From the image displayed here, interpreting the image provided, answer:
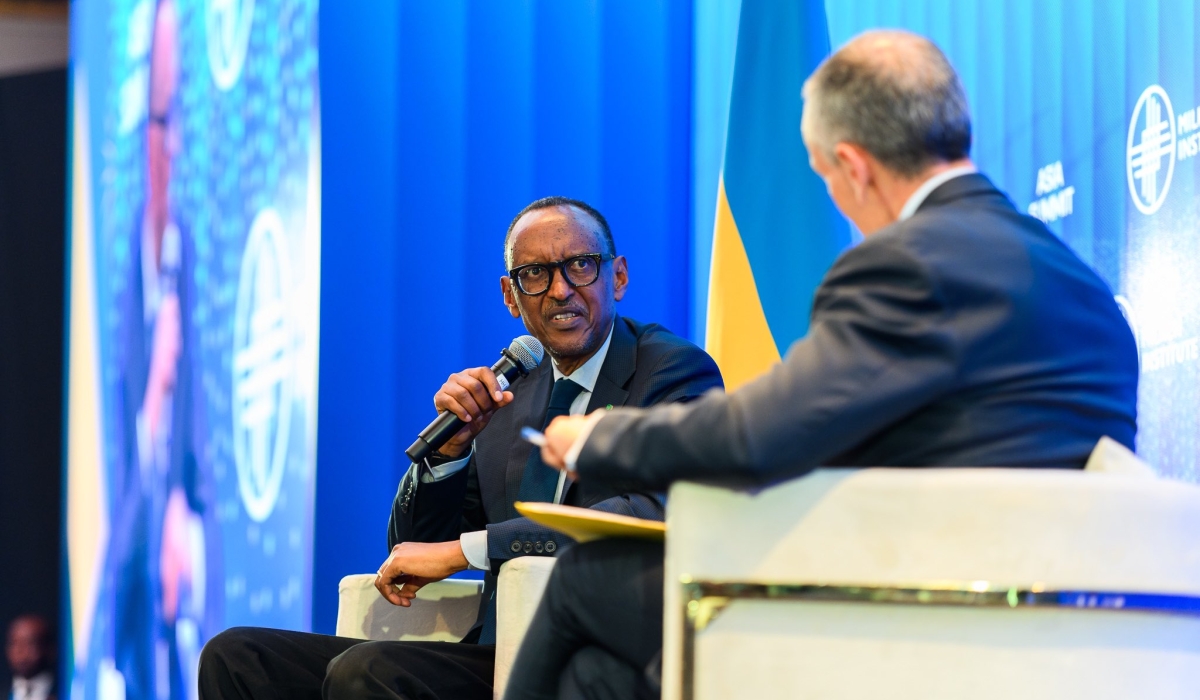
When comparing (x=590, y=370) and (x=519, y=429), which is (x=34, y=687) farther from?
(x=590, y=370)

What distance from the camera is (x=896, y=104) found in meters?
1.51

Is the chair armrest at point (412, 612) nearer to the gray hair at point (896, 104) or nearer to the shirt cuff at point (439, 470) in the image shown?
the shirt cuff at point (439, 470)

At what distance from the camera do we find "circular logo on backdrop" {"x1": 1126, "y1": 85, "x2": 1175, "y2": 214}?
8.13 feet

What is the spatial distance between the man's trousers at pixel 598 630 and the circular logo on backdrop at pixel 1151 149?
1.47 meters

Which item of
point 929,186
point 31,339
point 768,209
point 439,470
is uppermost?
point 768,209

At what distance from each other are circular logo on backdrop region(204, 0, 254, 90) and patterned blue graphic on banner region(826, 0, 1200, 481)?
2316 mm

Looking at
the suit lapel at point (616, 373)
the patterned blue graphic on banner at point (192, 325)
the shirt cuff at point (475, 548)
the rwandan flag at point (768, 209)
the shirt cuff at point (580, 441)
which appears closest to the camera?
the shirt cuff at point (580, 441)

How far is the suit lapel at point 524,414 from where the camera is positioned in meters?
2.57

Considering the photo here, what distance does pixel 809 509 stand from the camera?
54.6 inches

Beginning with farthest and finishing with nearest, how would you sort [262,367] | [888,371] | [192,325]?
[192,325], [262,367], [888,371]

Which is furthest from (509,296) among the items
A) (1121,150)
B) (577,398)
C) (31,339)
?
(31,339)

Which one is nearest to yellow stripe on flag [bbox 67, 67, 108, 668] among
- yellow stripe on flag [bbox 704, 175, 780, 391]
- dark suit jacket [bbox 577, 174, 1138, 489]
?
yellow stripe on flag [bbox 704, 175, 780, 391]

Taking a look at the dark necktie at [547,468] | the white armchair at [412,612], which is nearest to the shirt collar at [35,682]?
the white armchair at [412,612]

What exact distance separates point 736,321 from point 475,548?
4.38 ft
